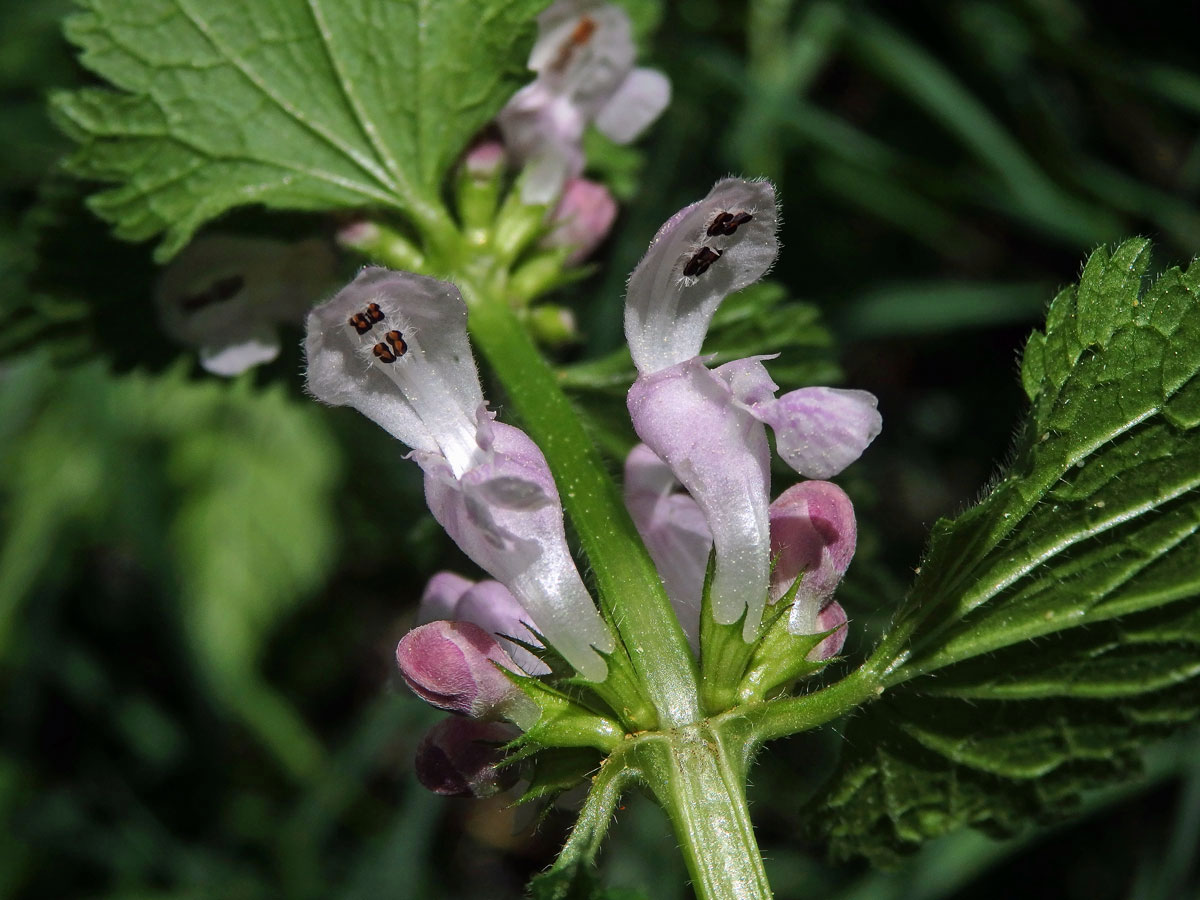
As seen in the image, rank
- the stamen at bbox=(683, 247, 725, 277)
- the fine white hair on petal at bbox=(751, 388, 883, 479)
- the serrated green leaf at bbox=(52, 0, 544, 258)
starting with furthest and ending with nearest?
the serrated green leaf at bbox=(52, 0, 544, 258)
the stamen at bbox=(683, 247, 725, 277)
the fine white hair on petal at bbox=(751, 388, 883, 479)

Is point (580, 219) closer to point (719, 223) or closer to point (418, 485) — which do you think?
point (719, 223)

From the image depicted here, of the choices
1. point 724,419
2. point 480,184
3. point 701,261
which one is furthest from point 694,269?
point 480,184

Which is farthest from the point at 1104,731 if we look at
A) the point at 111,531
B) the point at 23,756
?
the point at 23,756

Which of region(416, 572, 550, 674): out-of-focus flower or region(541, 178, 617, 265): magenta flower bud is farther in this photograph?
region(541, 178, 617, 265): magenta flower bud

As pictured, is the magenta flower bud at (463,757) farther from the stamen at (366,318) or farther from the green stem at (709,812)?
the stamen at (366,318)

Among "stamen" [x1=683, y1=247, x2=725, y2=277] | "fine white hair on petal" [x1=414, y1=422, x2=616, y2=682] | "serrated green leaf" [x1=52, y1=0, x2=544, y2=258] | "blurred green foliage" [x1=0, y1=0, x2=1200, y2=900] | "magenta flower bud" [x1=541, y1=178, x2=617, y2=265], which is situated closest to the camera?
"fine white hair on petal" [x1=414, y1=422, x2=616, y2=682]

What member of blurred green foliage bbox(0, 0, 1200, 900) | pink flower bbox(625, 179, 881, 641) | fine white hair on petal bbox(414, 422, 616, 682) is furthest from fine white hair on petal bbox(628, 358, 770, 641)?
blurred green foliage bbox(0, 0, 1200, 900)

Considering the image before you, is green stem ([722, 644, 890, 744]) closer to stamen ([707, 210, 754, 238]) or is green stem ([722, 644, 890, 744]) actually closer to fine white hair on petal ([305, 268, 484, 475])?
fine white hair on petal ([305, 268, 484, 475])
